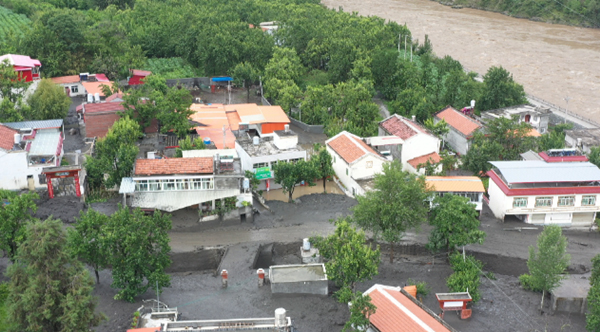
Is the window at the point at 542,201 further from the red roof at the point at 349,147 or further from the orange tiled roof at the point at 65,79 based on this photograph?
the orange tiled roof at the point at 65,79

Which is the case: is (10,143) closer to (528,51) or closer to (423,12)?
(528,51)

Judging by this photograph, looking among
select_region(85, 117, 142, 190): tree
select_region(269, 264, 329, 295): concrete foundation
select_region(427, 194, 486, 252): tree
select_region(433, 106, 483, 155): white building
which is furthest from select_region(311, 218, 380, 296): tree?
select_region(433, 106, 483, 155): white building

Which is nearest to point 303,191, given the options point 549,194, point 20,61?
point 549,194

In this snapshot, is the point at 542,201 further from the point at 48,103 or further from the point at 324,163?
the point at 48,103

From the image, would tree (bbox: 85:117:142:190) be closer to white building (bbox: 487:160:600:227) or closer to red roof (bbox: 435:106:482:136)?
white building (bbox: 487:160:600:227)

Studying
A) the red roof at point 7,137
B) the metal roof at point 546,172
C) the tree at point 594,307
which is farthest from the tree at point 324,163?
the red roof at point 7,137

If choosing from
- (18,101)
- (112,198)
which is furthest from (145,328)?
(18,101)
